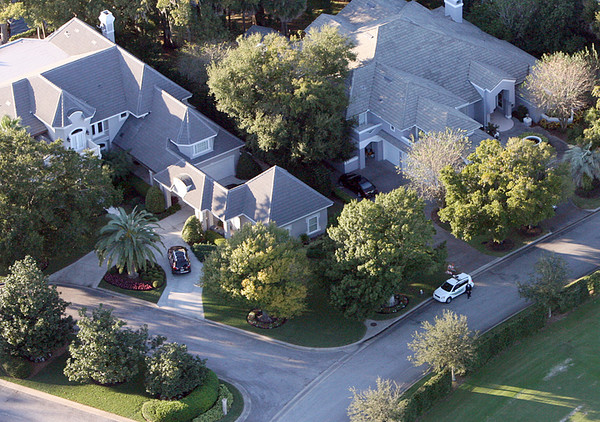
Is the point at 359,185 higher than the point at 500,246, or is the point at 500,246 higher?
the point at 359,185

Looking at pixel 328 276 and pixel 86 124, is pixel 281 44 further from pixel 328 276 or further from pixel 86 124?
pixel 328 276

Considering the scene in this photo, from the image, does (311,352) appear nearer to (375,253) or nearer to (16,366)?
(375,253)

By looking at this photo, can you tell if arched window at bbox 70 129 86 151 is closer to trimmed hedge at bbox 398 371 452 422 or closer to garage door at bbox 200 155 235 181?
garage door at bbox 200 155 235 181

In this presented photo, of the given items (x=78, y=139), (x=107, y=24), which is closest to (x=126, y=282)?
(x=78, y=139)

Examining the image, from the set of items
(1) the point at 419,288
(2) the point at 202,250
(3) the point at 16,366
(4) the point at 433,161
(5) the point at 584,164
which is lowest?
(3) the point at 16,366

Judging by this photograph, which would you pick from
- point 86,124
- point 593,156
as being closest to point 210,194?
point 86,124

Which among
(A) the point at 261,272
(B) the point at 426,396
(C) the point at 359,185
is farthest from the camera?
(C) the point at 359,185
